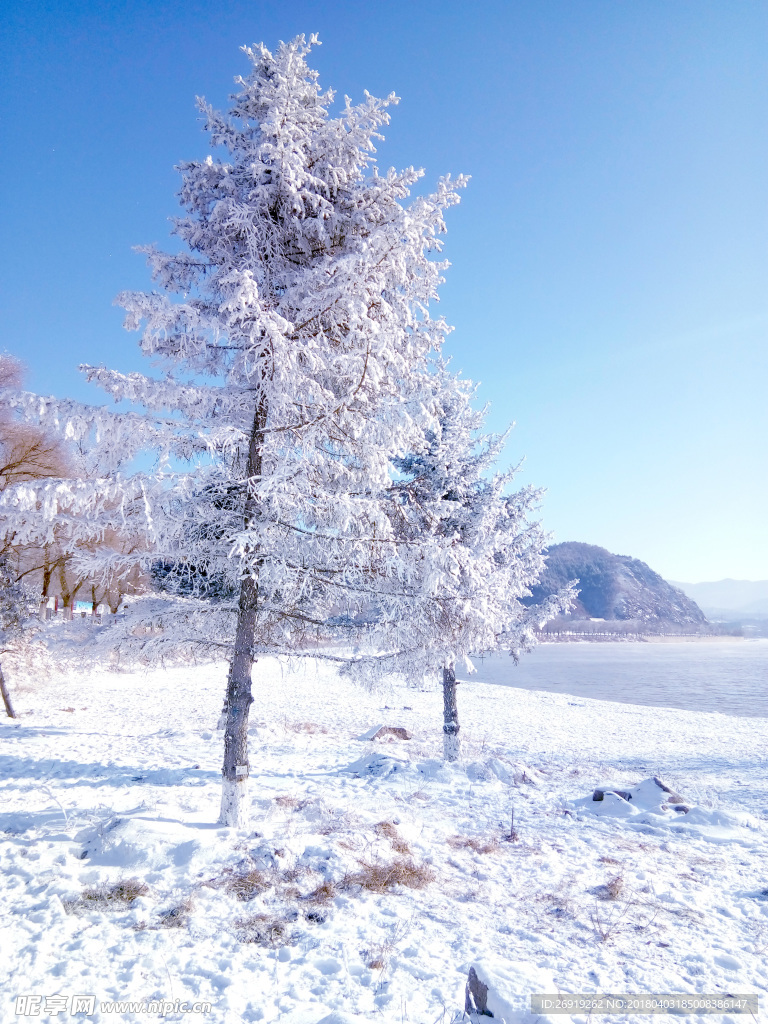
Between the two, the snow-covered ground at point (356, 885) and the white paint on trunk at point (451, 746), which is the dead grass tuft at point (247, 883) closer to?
the snow-covered ground at point (356, 885)

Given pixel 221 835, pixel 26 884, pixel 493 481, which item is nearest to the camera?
pixel 26 884

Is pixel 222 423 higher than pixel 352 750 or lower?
higher

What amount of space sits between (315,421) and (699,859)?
25.9 feet

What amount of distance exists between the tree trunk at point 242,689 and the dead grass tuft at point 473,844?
285cm

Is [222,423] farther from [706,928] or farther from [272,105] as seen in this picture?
[706,928]

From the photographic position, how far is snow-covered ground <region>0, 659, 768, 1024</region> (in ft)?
12.2

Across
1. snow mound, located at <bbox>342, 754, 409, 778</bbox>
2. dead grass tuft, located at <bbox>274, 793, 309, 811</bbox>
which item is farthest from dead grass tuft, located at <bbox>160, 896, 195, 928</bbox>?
snow mound, located at <bbox>342, 754, 409, 778</bbox>

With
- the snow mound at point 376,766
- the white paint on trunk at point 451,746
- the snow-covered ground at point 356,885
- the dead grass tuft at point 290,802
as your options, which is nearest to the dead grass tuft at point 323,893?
the snow-covered ground at point 356,885

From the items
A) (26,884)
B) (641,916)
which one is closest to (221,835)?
(26,884)

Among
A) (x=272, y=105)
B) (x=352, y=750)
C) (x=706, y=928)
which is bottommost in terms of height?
(x=352, y=750)

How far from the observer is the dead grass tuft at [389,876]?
527cm

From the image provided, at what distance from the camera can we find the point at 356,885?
5.23m

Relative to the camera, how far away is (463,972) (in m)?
3.94

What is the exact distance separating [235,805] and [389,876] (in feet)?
7.53
